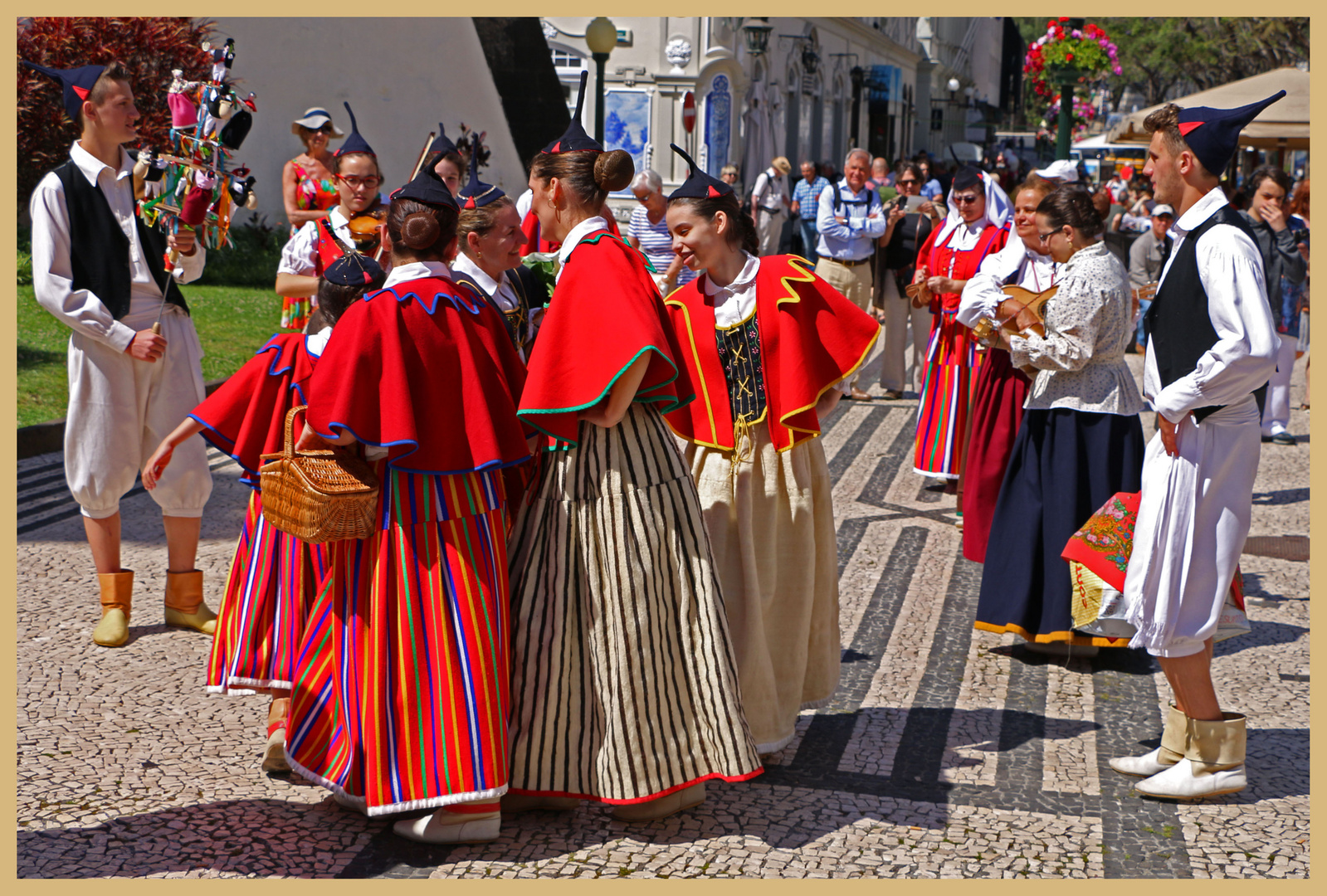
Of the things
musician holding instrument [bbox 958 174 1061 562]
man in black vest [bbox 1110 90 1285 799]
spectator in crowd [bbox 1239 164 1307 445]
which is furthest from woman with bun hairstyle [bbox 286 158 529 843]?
spectator in crowd [bbox 1239 164 1307 445]

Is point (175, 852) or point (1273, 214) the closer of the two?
point (175, 852)

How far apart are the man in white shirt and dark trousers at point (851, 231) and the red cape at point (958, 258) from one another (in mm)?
3378

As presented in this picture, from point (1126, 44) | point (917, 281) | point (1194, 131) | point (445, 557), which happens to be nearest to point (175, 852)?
point (445, 557)

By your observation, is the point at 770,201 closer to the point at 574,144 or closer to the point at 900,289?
the point at 900,289

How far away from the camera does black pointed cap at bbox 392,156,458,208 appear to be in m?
3.30

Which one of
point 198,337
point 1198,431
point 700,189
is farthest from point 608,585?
point 198,337

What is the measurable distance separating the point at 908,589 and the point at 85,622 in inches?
140

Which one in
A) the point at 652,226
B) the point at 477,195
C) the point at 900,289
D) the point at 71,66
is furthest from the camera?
the point at 71,66

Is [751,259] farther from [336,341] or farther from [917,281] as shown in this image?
[917,281]

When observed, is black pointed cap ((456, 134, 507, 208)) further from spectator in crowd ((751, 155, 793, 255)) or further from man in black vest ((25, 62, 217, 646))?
spectator in crowd ((751, 155, 793, 255))

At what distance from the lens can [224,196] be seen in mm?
5004

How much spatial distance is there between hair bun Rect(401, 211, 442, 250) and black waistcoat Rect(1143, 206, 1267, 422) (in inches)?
81.8

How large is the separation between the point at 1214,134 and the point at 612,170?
1693 mm

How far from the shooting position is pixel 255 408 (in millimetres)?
3779
